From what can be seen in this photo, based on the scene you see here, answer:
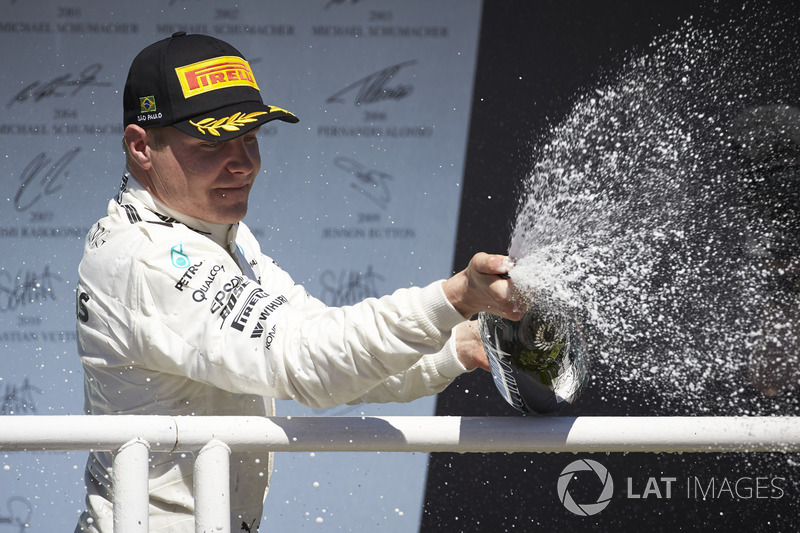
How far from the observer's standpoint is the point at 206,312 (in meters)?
1.28

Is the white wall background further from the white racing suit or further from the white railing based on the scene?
the white railing

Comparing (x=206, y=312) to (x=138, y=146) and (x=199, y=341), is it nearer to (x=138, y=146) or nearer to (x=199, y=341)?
(x=199, y=341)

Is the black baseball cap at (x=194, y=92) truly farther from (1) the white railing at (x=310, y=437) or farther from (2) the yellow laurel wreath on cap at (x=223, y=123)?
(1) the white railing at (x=310, y=437)

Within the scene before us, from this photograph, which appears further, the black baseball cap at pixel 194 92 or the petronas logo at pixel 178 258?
the black baseball cap at pixel 194 92

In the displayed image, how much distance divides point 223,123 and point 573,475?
6.93 feet

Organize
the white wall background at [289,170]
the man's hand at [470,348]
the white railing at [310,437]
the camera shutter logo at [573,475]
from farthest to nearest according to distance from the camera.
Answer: the camera shutter logo at [573,475] < the white wall background at [289,170] < the man's hand at [470,348] < the white railing at [310,437]

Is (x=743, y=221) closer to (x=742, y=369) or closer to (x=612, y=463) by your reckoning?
(x=742, y=369)

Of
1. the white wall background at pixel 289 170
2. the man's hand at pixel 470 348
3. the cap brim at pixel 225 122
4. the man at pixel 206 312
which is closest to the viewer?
the man at pixel 206 312

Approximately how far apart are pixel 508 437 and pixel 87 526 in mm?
722

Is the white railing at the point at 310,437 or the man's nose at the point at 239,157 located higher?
the man's nose at the point at 239,157

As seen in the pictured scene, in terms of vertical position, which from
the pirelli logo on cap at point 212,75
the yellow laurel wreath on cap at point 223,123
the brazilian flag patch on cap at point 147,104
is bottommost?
the yellow laurel wreath on cap at point 223,123

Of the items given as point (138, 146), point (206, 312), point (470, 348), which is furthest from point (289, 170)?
point (206, 312)

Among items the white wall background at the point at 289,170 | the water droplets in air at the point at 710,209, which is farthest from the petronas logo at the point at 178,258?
the white wall background at the point at 289,170

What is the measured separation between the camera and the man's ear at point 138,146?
1.52 metres
